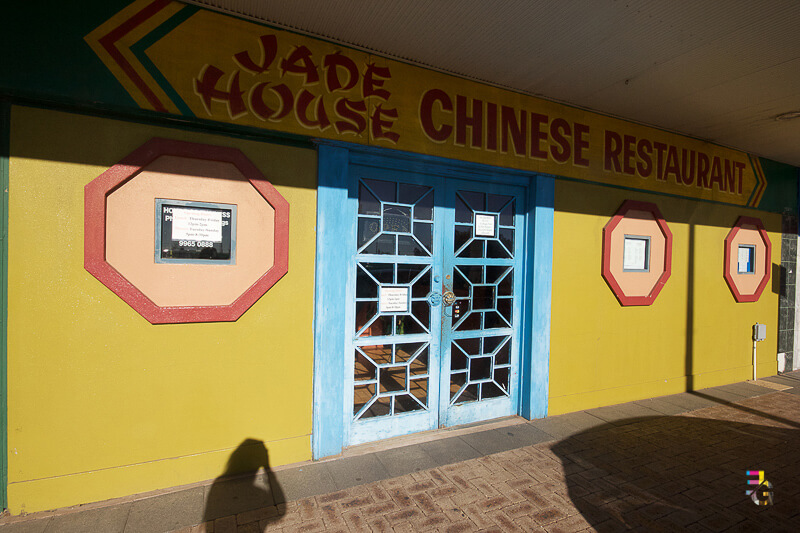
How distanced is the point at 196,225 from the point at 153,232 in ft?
0.91

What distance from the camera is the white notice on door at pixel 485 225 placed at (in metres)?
4.15

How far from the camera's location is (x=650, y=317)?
5.09m

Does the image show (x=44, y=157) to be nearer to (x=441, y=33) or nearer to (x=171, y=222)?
(x=171, y=222)

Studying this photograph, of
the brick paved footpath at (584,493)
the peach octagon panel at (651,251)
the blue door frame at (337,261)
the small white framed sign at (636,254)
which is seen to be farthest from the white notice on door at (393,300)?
the small white framed sign at (636,254)

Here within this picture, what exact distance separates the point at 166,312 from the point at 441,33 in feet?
9.70

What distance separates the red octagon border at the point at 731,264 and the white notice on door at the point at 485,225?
4.09 m

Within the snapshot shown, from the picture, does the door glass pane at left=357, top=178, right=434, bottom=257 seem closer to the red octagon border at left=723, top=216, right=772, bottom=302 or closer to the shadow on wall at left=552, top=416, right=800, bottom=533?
the shadow on wall at left=552, top=416, right=800, bottom=533

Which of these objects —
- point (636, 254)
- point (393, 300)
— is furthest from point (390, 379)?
point (636, 254)

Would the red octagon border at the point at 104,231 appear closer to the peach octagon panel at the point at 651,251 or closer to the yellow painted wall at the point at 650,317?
the yellow painted wall at the point at 650,317

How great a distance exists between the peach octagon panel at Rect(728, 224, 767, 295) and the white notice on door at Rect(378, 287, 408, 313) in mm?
5209

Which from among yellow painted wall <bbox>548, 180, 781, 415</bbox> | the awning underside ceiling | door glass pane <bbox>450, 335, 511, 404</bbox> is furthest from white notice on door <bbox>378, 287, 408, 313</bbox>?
the awning underside ceiling

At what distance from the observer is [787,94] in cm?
409

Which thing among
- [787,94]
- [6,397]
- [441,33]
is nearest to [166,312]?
[6,397]

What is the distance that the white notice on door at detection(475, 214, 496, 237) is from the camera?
415cm
